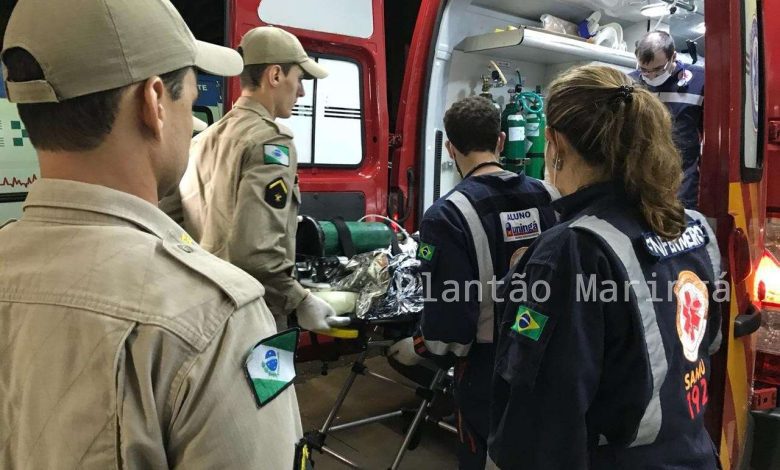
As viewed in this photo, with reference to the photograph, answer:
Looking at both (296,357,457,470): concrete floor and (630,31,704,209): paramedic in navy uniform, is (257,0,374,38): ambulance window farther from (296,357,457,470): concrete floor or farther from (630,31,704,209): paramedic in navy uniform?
(296,357,457,470): concrete floor

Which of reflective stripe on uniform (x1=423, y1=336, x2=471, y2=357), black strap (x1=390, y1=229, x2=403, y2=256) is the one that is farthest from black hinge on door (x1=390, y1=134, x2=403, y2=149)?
reflective stripe on uniform (x1=423, y1=336, x2=471, y2=357)

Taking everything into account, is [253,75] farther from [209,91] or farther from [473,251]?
[209,91]

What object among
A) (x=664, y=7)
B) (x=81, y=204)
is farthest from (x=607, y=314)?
(x=664, y=7)

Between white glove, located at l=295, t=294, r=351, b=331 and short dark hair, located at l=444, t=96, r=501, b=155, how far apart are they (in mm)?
765

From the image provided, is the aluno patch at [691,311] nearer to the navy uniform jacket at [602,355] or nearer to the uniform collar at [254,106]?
the navy uniform jacket at [602,355]

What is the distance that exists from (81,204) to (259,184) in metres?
1.32

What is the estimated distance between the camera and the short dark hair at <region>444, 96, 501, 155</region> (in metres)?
2.10

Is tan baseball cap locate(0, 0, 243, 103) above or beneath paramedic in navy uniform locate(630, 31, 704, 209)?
beneath

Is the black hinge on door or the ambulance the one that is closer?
the ambulance

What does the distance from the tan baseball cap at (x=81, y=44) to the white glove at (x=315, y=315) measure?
157 centimetres

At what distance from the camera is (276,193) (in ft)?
6.91

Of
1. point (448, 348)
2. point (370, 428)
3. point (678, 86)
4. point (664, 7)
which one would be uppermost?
point (664, 7)

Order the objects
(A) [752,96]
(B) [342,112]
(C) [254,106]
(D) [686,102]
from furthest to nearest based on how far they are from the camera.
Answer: (B) [342,112], (D) [686,102], (C) [254,106], (A) [752,96]

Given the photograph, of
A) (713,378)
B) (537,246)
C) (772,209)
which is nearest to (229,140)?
(537,246)
